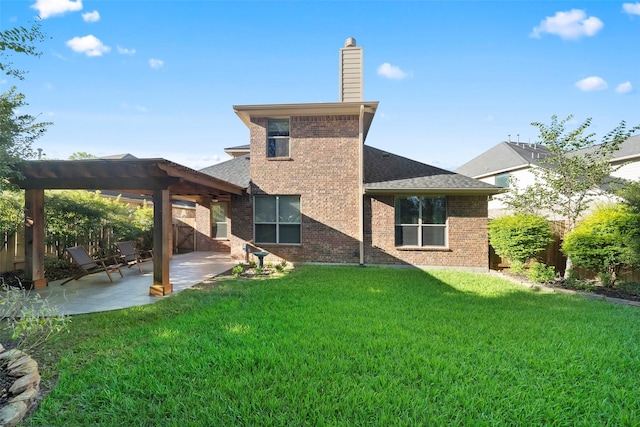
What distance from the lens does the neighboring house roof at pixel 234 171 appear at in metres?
11.2

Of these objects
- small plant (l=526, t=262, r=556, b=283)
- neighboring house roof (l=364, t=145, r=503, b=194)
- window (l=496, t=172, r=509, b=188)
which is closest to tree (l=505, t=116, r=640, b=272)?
small plant (l=526, t=262, r=556, b=283)

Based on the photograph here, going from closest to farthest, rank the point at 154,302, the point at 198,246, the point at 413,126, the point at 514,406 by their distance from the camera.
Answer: the point at 514,406, the point at 154,302, the point at 198,246, the point at 413,126

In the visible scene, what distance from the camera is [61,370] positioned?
327cm

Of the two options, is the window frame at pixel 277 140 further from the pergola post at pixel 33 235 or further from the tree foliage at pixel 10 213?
the tree foliage at pixel 10 213

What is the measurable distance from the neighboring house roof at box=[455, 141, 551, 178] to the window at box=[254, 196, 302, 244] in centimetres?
1528

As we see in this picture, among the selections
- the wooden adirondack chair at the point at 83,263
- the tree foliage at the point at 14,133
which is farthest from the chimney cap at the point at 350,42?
the wooden adirondack chair at the point at 83,263

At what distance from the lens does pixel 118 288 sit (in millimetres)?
7203

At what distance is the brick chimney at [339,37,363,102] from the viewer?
11.0m

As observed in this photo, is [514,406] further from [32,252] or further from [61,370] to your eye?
[32,252]

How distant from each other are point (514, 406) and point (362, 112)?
874 centimetres

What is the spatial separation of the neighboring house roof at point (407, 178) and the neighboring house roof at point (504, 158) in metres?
10.7

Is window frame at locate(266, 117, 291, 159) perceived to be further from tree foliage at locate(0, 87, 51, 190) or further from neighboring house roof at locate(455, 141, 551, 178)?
neighboring house roof at locate(455, 141, 551, 178)

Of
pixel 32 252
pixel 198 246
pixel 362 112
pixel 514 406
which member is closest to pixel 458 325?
pixel 514 406

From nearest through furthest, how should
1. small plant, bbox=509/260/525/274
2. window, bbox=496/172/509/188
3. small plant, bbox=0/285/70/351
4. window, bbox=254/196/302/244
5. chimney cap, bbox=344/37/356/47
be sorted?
small plant, bbox=0/285/70/351
small plant, bbox=509/260/525/274
window, bbox=254/196/302/244
chimney cap, bbox=344/37/356/47
window, bbox=496/172/509/188
